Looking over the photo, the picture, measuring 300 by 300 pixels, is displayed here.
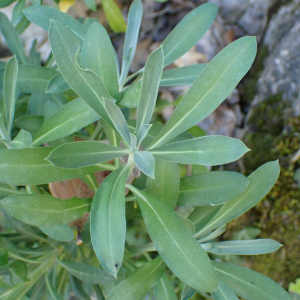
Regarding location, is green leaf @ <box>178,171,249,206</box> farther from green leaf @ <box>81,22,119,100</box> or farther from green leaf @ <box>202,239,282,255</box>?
green leaf @ <box>81,22,119,100</box>

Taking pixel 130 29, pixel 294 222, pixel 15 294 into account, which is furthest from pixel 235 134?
pixel 15 294

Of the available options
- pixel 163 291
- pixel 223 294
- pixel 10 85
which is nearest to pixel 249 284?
pixel 223 294

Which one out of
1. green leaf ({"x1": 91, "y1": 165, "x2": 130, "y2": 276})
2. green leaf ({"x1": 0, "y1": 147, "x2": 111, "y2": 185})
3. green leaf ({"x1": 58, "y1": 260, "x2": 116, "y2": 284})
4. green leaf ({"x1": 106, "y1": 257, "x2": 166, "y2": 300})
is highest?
green leaf ({"x1": 0, "y1": 147, "x2": 111, "y2": 185})

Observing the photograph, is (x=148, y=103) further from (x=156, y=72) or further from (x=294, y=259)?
(x=294, y=259)

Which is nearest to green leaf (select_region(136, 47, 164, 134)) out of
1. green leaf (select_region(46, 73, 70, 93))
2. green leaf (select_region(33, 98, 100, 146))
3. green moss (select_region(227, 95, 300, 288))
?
green leaf (select_region(33, 98, 100, 146))

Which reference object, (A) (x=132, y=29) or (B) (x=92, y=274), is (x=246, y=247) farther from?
(A) (x=132, y=29)

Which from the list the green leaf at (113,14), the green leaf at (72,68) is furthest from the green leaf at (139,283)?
the green leaf at (113,14)
